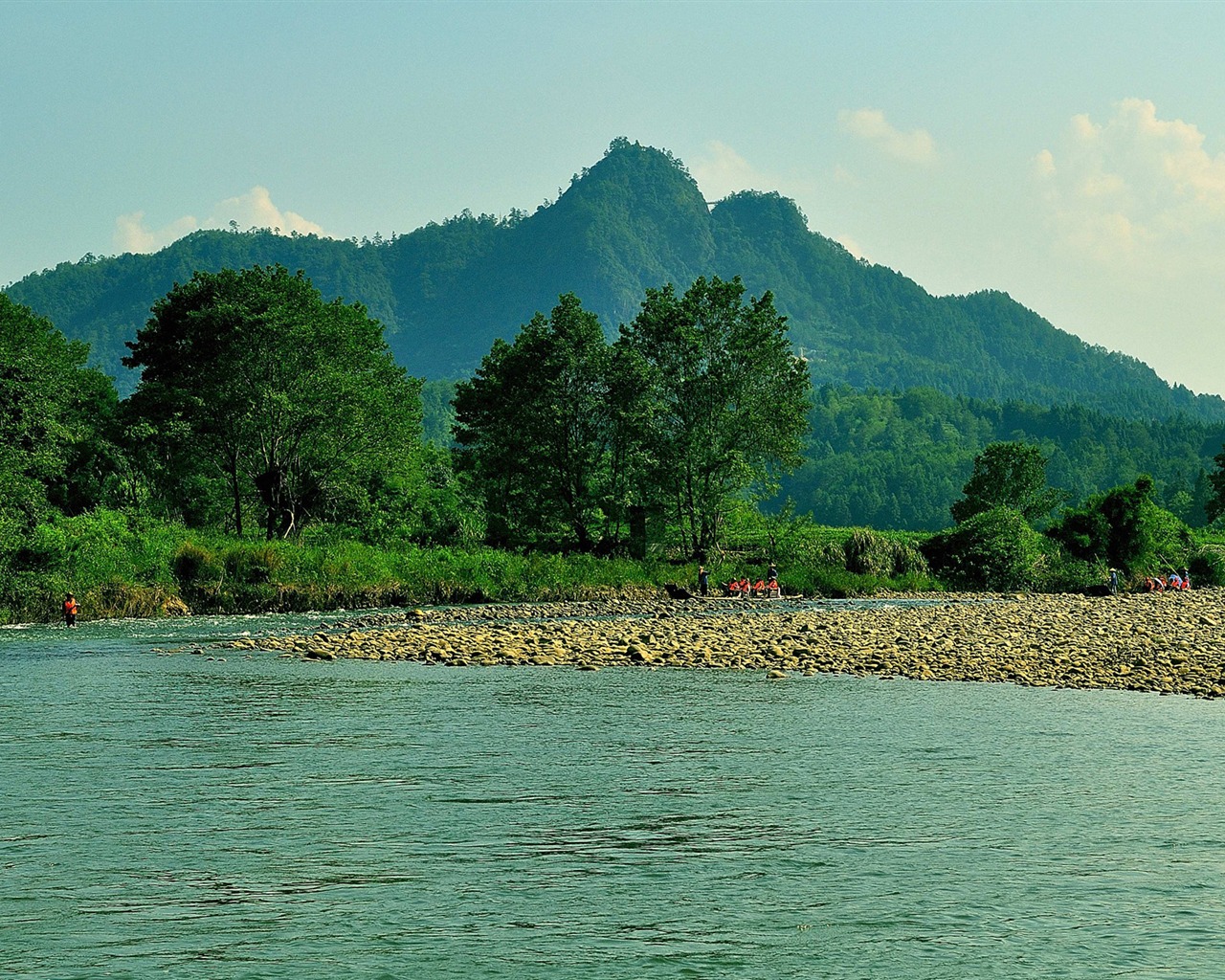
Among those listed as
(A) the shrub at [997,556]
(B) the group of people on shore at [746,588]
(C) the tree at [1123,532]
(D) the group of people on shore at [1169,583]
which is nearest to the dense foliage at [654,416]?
(B) the group of people on shore at [746,588]

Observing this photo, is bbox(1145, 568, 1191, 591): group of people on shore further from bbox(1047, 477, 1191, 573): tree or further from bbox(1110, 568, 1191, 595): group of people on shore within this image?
bbox(1047, 477, 1191, 573): tree

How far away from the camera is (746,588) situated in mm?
58500

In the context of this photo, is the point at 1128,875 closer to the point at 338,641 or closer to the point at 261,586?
the point at 338,641

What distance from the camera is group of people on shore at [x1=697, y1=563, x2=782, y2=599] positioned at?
58.1m

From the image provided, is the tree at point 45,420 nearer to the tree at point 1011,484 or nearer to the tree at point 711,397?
the tree at point 711,397

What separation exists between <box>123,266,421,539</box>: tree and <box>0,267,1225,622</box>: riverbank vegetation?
0.12 meters

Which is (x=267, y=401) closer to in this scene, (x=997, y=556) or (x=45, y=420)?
(x=45, y=420)

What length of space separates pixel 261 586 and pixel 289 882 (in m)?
38.5

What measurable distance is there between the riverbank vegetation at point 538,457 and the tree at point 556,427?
0.41 ft

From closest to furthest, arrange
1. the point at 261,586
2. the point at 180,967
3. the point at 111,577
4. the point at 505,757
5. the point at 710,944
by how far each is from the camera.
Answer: the point at 180,967 < the point at 710,944 < the point at 505,757 < the point at 111,577 < the point at 261,586

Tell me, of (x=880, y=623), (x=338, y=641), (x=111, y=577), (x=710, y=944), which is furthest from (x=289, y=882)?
(x=111, y=577)

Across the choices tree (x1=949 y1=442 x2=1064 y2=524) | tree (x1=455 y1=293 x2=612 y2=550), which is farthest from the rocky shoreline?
tree (x1=949 y1=442 x2=1064 y2=524)

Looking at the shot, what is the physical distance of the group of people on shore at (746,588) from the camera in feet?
191

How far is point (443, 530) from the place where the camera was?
219ft
